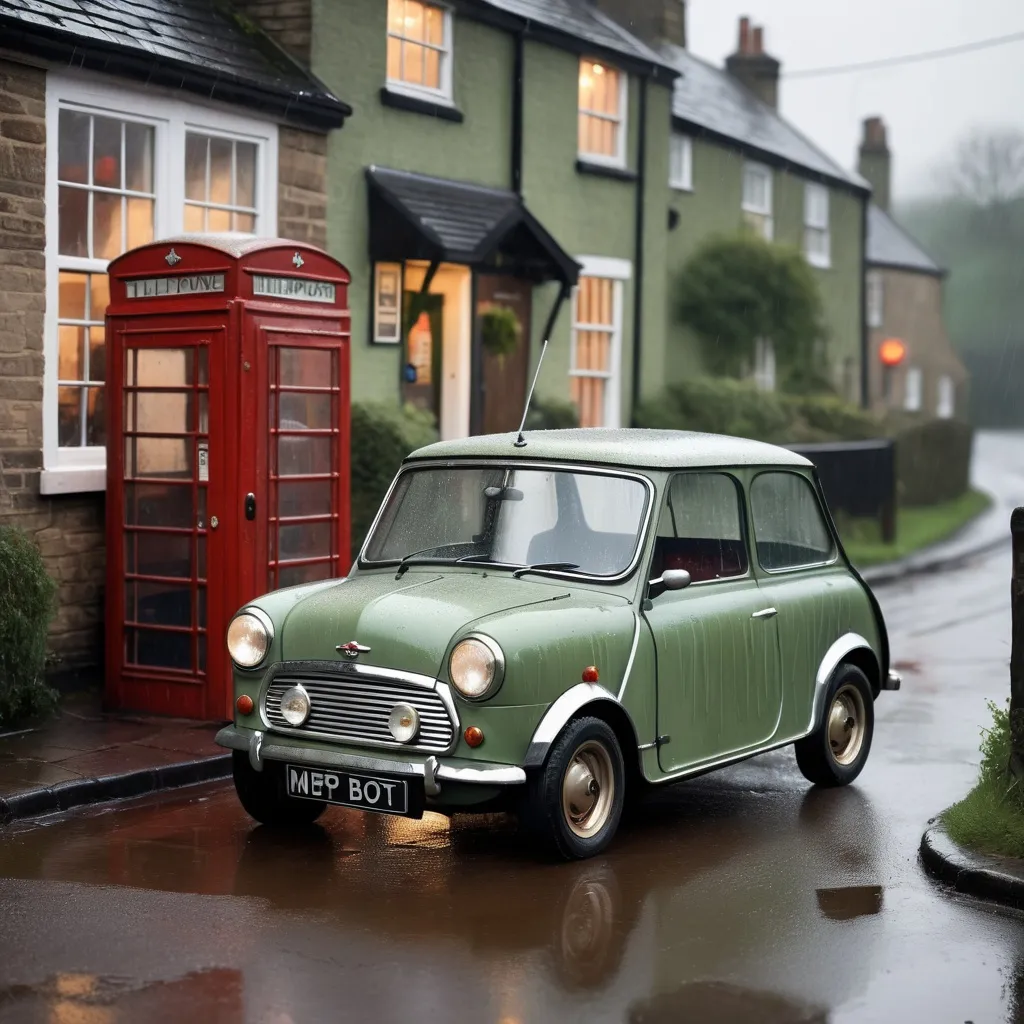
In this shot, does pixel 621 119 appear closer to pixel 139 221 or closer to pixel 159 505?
pixel 139 221

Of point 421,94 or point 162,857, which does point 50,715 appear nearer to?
point 162,857

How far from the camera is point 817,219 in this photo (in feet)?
97.5

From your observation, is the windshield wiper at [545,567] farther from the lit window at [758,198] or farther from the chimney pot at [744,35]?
the chimney pot at [744,35]

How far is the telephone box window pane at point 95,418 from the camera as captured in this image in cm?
1103

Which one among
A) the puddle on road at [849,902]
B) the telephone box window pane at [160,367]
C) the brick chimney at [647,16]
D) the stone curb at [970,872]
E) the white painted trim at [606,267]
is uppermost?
the brick chimney at [647,16]

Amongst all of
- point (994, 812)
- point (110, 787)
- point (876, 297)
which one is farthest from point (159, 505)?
point (876, 297)

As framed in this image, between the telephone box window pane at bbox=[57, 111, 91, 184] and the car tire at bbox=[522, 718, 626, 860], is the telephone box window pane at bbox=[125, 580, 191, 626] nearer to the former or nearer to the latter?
the telephone box window pane at bbox=[57, 111, 91, 184]

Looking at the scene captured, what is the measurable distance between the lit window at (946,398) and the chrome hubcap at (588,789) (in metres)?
42.6

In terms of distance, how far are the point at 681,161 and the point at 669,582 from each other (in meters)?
17.8

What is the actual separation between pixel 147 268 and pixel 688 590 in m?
4.00

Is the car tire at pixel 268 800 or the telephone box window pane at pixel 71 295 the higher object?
the telephone box window pane at pixel 71 295

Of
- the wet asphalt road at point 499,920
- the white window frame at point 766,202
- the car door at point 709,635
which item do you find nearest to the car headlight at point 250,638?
the wet asphalt road at point 499,920

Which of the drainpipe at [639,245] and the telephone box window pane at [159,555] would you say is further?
the drainpipe at [639,245]

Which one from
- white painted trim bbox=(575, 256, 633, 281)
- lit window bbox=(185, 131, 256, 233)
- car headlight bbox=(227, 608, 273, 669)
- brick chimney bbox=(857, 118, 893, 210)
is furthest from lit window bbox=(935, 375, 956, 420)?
car headlight bbox=(227, 608, 273, 669)
